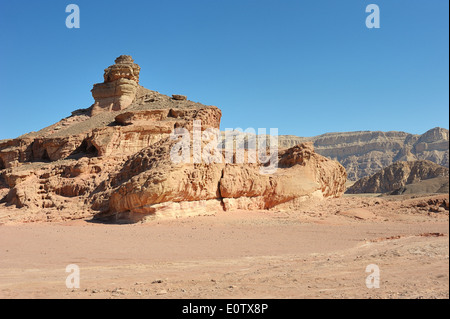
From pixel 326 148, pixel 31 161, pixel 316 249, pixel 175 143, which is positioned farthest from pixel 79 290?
pixel 326 148

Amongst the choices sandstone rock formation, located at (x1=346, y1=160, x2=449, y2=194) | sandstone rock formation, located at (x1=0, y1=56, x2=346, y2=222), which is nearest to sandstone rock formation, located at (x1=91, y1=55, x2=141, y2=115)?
sandstone rock formation, located at (x1=0, y1=56, x2=346, y2=222)

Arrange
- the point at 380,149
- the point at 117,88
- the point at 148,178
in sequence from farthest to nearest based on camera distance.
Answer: the point at 380,149 → the point at 117,88 → the point at 148,178

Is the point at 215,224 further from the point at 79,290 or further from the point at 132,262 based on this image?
the point at 79,290

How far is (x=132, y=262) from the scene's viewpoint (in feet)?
28.3

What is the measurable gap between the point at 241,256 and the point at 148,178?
8.26m

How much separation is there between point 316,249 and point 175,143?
10.4 metres

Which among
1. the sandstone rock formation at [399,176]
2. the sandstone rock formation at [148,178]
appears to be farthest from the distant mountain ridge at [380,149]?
the sandstone rock formation at [148,178]

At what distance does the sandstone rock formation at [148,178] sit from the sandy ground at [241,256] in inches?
54.3

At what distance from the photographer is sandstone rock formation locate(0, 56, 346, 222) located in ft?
54.0

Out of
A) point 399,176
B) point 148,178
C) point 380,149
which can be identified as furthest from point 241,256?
point 380,149

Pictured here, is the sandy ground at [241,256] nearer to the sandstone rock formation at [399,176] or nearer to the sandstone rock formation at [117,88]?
the sandstone rock formation at [117,88]

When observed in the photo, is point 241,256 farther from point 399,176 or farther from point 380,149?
point 380,149

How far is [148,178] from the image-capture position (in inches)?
640

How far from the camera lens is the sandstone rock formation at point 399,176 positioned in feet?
185
